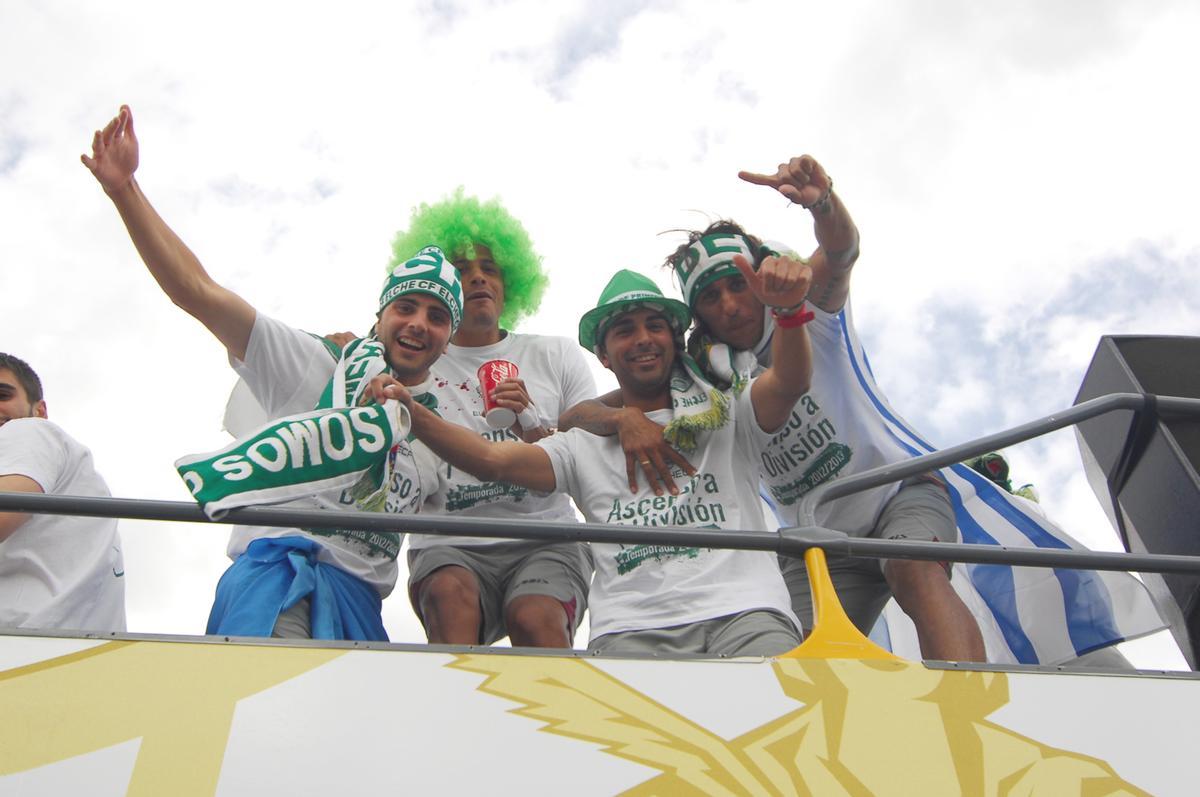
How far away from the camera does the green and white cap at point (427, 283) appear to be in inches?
118

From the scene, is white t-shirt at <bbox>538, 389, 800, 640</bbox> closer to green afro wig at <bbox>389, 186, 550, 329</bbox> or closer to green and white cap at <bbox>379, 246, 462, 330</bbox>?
green and white cap at <bbox>379, 246, 462, 330</bbox>

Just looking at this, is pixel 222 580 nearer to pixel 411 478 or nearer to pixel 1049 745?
pixel 411 478

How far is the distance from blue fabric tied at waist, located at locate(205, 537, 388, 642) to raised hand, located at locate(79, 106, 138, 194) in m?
0.97

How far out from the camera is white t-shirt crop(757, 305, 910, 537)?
9.22ft

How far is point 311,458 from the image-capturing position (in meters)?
2.16

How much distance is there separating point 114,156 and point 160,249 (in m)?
0.30

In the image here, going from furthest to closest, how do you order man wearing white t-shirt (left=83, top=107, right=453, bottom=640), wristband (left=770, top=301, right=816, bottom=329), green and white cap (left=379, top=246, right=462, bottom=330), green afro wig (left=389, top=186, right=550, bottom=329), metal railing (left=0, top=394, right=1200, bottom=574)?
1. green afro wig (left=389, top=186, right=550, bottom=329)
2. green and white cap (left=379, top=246, right=462, bottom=330)
3. wristband (left=770, top=301, right=816, bottom=329)
4. man wearing white t-shirt (left=83, top=107, right=453, bottom=640)
5. metal railing (left=0, top=394, right=1200, bottom=574)

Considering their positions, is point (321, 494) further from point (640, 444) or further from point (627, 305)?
point (627, 305)

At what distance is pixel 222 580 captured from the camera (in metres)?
2.47

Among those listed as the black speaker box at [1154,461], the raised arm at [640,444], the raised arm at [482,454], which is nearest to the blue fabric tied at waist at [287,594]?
the raised arm at [482,454]

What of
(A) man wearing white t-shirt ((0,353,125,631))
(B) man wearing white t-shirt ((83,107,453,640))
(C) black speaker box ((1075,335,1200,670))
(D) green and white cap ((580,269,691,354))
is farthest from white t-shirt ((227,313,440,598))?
(C) black speaker box ((1075,335,1200,670))

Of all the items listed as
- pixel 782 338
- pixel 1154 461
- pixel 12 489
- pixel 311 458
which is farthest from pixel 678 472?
pixel 12 489

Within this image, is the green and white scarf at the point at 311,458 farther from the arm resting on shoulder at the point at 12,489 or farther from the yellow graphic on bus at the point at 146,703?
the arm resting on shoulder at the point at 12,489

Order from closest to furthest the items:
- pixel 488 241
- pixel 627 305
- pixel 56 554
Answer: pixel 56 554 < pixel 627 305 < pixel 488 241
